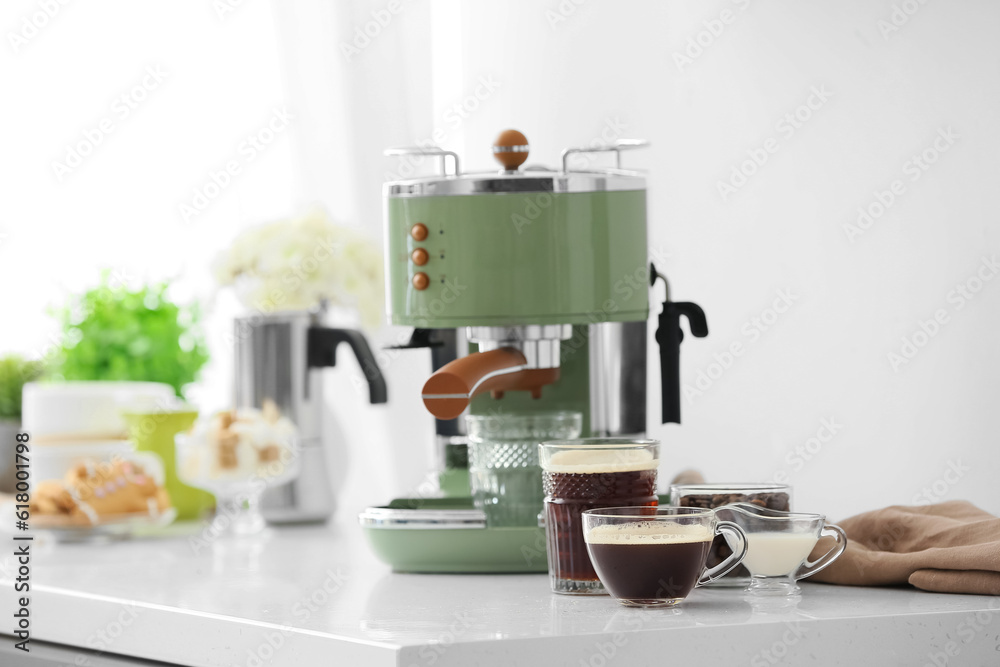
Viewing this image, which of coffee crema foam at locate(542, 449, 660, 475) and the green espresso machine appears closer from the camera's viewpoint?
coffee crema foam at locate(542, 449, 660, 475)

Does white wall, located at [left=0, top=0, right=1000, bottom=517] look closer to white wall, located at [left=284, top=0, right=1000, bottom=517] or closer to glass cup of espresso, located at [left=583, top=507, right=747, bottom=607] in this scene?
white wall, located at [left=284, top=0, right=1000, bottom=517]

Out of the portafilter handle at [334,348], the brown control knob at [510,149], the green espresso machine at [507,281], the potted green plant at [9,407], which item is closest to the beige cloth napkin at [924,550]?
the green espresso machine at [507,281]

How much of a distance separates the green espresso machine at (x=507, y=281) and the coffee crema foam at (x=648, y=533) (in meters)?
0.22

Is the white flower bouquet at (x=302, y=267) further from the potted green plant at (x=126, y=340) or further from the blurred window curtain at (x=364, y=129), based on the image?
the potted green plant at (x=126, y=340)

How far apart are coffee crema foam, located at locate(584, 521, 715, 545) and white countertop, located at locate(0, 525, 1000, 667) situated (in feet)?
0.20

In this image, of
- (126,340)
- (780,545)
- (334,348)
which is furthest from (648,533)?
(126,340)

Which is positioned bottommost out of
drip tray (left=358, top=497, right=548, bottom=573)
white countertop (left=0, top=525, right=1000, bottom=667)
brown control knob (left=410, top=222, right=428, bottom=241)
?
white countertop (left=0, top=525, right=1000, bottom=667)

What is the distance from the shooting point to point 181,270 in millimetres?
2668

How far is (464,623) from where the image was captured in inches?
38.4

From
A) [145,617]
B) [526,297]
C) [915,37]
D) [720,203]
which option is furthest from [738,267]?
[145,617]

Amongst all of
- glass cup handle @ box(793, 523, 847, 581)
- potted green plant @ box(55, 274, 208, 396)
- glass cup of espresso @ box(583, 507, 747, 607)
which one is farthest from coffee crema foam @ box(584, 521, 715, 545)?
potted green plant @ box(55, 274, 208, 396)

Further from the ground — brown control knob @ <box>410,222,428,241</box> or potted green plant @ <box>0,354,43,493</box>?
brown control knob @ <box>410,222,428,241</box>

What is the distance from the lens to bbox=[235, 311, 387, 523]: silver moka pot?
182 centimetres

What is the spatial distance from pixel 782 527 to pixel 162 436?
121cm
